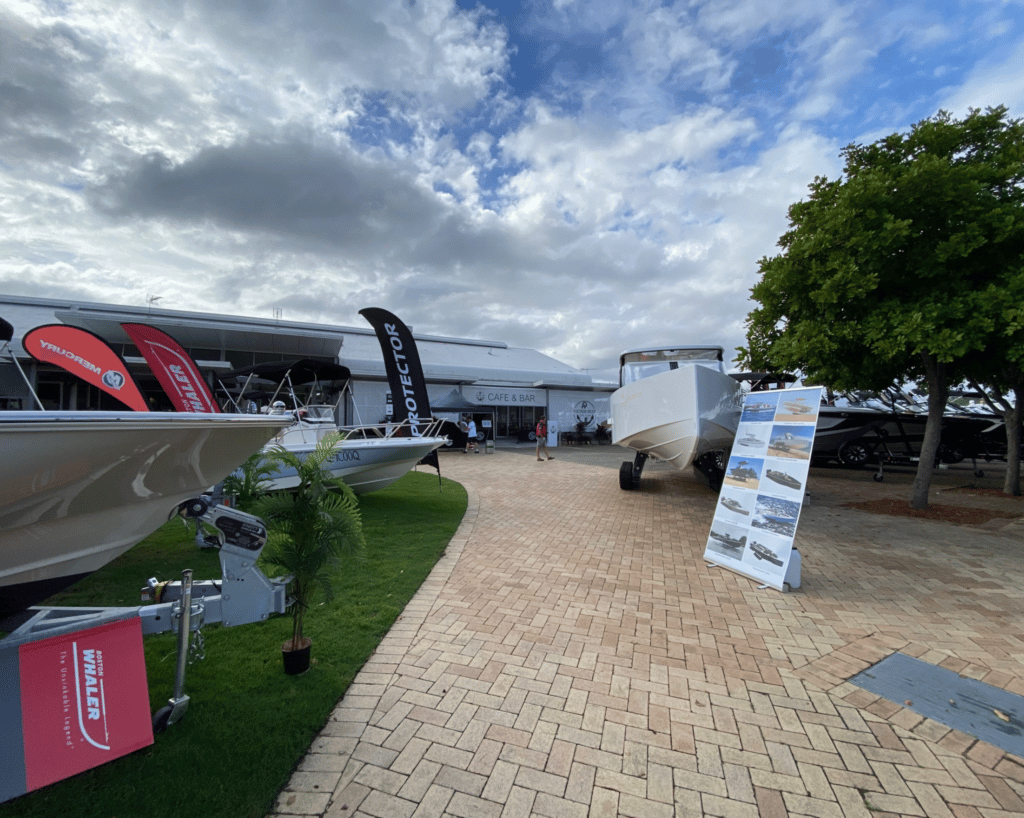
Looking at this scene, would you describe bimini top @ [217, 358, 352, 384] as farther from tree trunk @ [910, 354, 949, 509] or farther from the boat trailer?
tree trunk @ [910, 354, 949, 509]

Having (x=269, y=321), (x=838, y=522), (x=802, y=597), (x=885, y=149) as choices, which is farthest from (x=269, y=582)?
(x=269, y=321)

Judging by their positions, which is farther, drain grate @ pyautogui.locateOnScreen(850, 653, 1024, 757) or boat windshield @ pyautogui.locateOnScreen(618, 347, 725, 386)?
boat windshield @ pyautogui.locateOnScreen(618, 347, 725, 386)

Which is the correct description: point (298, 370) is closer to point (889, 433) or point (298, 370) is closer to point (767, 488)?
point (767, 488)

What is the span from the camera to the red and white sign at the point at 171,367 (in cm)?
710

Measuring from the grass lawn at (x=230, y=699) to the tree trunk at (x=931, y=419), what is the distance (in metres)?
→ 8.63

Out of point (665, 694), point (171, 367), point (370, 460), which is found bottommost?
point (665, 694)

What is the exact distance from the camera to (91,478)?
6.92ft

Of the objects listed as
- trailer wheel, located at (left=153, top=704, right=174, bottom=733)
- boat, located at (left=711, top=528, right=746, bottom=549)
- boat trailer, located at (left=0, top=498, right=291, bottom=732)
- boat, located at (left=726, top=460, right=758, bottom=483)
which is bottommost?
trailer wheel, located at (left=153, top=704, right=174, bottom=733)

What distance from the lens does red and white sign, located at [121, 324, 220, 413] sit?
23.3ft

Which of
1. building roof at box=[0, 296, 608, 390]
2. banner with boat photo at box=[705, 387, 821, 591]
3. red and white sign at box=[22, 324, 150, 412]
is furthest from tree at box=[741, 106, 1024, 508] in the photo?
building roof at box=[0, 296, 608, 390]

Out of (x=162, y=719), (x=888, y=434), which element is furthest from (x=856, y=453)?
(x=162, y=719)

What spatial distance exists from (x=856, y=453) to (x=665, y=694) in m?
15.0

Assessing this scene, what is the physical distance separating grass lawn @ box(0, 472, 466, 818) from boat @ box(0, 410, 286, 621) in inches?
36.7

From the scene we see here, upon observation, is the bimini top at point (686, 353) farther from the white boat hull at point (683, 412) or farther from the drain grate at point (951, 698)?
the drain grate at point (951, 698)
